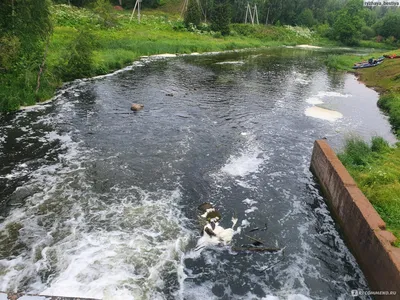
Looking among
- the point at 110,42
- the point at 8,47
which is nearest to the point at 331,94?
the point at 8,47

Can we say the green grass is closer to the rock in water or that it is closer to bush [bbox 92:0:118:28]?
the rock in water

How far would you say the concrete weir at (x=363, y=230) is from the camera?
8883mm

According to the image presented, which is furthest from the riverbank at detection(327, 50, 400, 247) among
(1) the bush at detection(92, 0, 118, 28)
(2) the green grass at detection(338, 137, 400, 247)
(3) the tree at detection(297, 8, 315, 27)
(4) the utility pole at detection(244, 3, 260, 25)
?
(3) the tree at detection(297, 8, 315, 27)

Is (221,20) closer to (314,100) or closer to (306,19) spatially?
(314,100)

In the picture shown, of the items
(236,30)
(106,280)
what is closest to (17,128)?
(106,280)

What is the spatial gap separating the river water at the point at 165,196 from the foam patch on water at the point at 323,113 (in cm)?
20

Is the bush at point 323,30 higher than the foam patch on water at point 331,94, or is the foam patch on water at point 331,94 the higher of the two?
the bush at point 323,30

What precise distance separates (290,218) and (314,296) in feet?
12.5

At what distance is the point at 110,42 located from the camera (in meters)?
45.1

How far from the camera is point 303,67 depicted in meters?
47.6

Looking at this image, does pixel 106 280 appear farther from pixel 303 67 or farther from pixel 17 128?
pixel 303 67

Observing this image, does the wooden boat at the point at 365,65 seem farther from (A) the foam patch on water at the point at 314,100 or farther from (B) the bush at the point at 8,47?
(B) the bush at the point at 8,47

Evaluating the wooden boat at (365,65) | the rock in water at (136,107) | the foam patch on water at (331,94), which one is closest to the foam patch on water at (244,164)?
the rock in water at (136,107)

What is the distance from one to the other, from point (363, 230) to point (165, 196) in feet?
24.8
